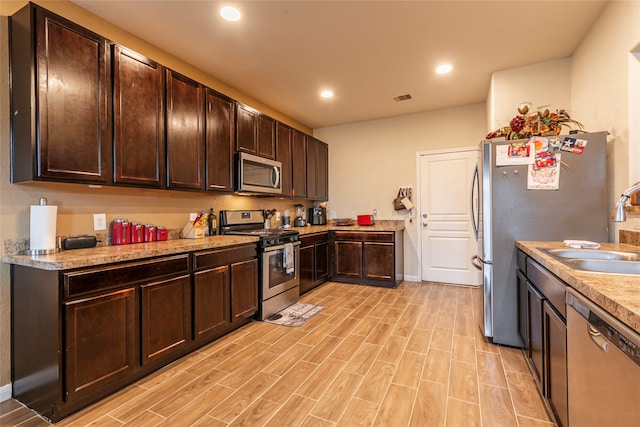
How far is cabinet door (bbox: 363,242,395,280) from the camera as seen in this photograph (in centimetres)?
426

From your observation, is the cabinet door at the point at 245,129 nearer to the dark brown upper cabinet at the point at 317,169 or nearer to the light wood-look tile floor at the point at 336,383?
the dark brown upper cabinet at the point at 317,169

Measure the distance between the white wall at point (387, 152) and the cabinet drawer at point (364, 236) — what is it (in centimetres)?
66

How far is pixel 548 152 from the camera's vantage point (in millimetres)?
2229

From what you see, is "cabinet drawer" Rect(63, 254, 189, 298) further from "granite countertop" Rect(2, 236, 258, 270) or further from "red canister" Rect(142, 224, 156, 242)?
"red canister" Rect(142, 224, 156, 242)

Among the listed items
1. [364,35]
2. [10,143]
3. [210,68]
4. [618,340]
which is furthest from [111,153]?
[618,340]

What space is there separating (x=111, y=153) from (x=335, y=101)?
9.64ft

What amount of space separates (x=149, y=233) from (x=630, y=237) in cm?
362

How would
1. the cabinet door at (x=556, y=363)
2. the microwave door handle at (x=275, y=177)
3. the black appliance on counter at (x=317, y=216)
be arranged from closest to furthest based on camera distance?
the cabinet door at (x=556, y=363) → the microwave door handle at (x=275, y=177) → the black appliance on counter at (x=317, y=216)

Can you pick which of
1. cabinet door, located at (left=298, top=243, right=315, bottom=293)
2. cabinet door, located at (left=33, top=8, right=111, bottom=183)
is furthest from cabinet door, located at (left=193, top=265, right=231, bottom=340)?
cabinet door, located at (left=298, top=243, right=315, bottom=293)

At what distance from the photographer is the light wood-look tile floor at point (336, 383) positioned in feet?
5.36

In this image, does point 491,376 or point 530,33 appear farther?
point 530,33

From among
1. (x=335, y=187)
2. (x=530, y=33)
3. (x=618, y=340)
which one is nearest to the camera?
(x=618, y=340)

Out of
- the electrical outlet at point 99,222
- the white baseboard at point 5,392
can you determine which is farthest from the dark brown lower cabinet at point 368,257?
the white baseboard at point 5,392

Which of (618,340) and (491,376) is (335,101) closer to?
(491,376)
